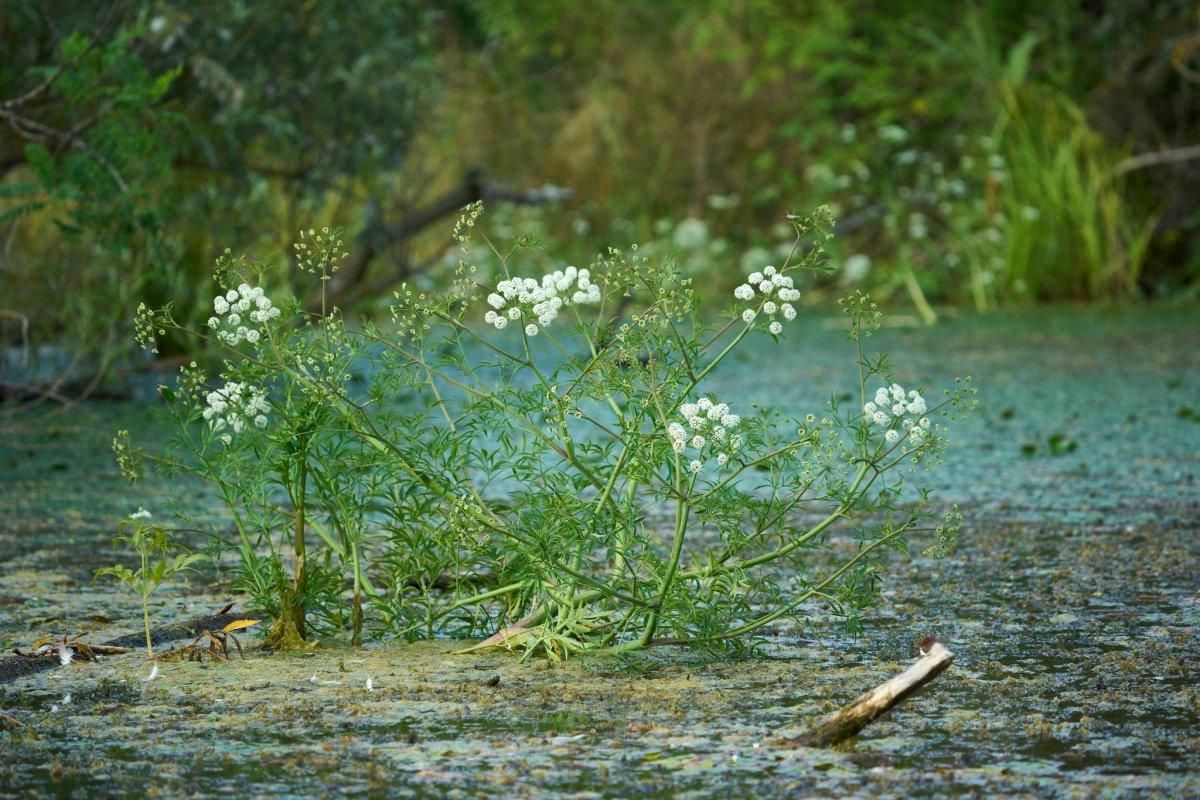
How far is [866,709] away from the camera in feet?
6.44

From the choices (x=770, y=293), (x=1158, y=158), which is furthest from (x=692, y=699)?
(x=1158, y=158)

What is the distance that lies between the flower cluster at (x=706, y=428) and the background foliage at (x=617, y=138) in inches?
87.8

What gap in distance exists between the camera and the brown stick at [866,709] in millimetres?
1962

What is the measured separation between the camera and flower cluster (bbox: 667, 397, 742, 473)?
2271 millimetres

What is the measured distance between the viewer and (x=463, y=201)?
23.0ft

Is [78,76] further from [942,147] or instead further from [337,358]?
[942,147]

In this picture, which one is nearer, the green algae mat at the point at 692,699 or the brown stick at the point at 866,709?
the green algae mat at the point at 692,699

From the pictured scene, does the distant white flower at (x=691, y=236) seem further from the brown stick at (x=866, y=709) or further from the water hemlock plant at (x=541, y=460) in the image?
the brown stick at (x=866, y=709)

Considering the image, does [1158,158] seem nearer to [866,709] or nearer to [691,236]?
[691,236]

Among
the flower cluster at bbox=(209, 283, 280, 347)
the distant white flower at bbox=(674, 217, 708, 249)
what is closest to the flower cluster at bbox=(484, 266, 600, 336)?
the flower cluster at bbox=(209, 283, 280, 347)

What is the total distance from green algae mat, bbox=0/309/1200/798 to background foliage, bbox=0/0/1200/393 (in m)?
1.65

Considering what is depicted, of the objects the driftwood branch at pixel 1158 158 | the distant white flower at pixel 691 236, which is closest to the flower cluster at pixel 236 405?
the driftwood branch at pixel 1158 158

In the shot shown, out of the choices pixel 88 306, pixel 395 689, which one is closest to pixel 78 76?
pixel 88 306

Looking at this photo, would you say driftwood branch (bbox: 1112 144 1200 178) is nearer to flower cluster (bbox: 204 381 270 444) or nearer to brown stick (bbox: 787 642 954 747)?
flower cluster (bbox: 204 381 270 444)
